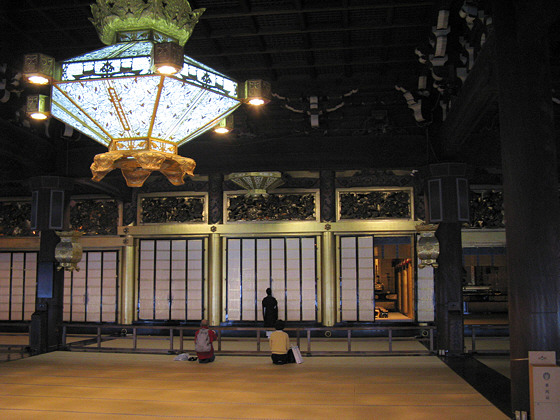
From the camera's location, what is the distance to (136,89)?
4.36 metres

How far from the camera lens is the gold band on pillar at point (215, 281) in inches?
492

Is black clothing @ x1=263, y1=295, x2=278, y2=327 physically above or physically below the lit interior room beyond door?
below

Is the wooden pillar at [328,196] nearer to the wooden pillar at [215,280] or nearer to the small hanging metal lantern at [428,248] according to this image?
the wooden pillar at [215,280]

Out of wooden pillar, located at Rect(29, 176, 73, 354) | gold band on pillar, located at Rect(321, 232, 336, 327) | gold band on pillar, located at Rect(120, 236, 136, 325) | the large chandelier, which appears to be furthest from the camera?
gold band on pillar, located at Rect(120, 236, 136, 325)

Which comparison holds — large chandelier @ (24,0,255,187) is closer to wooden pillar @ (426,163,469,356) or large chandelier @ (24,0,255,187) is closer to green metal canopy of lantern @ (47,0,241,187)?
green metal canopy of lantern @ (47,0,241,187)

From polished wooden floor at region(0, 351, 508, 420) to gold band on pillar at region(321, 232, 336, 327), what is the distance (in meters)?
3.24

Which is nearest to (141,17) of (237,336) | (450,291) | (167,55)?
(167,55)

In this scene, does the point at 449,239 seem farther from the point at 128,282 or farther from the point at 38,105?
the point at 128,282

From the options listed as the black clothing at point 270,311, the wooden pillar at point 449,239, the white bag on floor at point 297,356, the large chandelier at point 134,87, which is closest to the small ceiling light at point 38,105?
the large chandelier at point 134,87

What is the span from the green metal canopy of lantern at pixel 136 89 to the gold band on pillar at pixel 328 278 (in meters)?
7.70

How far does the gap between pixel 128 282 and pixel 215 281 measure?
210 cm

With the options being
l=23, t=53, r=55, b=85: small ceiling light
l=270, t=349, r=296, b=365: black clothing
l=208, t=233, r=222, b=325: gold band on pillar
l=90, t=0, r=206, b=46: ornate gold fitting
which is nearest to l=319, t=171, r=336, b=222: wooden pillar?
l=208, t=233, r=222, b=325: gold band on pillar

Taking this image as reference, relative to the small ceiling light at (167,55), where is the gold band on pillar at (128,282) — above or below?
below

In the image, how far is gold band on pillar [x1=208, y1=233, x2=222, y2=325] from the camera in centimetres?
1248
